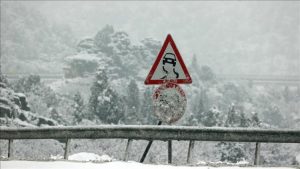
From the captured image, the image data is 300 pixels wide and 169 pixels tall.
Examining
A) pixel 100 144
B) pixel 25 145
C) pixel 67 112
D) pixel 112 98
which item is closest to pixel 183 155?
pixel 100 144

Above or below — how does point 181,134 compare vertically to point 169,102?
below

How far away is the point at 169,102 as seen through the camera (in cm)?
994

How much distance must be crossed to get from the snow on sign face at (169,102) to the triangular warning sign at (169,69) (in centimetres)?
14

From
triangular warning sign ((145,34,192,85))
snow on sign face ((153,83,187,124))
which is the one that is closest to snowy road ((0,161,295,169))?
snow on sign face ((153,83,187,124))

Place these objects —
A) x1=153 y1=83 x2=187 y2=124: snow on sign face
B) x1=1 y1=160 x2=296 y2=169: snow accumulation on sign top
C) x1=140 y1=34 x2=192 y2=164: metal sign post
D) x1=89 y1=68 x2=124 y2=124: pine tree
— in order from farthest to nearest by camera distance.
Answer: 1. x1=89 y1=68 x2=124 y2=124: pine tree
2. x1=153 y1=83 x2=187 y2=124: snow on sign face
3. x1=140 y1=34 x2=192 y2=164: metal sign post
4. x1=1 y1=160 x2=296 y2=169: snow accumulation on sign top

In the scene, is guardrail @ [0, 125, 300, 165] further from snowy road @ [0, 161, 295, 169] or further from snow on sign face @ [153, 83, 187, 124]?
snowy road @ [0, 161, 295, 169]

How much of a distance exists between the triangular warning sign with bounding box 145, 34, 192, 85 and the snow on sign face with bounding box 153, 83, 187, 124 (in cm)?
14

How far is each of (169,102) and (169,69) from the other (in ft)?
2.10

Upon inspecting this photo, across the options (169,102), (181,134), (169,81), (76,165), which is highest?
(169,81)

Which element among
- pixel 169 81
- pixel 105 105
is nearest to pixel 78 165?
pixel 169 81

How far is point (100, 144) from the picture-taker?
5975 cm

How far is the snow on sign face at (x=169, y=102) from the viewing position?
9.91 meters

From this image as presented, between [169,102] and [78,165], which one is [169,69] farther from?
[78,165]

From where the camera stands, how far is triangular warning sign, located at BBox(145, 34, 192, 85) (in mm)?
9812
